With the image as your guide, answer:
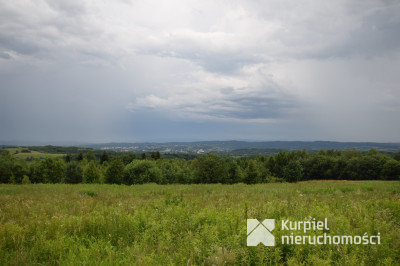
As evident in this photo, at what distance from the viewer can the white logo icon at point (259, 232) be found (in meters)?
4.06

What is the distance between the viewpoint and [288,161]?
86562mm

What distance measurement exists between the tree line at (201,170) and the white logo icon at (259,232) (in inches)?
1993

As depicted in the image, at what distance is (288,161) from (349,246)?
89.8 metres

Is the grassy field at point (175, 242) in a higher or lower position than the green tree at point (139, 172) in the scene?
higher

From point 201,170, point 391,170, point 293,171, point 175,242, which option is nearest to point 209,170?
point 201,170

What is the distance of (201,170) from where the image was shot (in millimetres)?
61438

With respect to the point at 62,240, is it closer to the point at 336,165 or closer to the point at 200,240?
the point at 200,240

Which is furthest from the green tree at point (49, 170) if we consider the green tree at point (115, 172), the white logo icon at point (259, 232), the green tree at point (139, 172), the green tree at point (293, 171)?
the green tree at point (293, 171)

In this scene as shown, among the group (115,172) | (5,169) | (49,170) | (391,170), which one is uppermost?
(115,172)

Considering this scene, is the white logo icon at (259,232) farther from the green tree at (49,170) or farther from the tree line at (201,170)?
the green tree at (49,170)

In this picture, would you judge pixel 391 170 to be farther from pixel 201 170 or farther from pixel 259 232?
pixel 259 232

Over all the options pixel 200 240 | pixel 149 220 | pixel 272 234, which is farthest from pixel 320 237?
pixel 149 220

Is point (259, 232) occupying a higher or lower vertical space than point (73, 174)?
higher

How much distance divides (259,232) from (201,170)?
189ft
